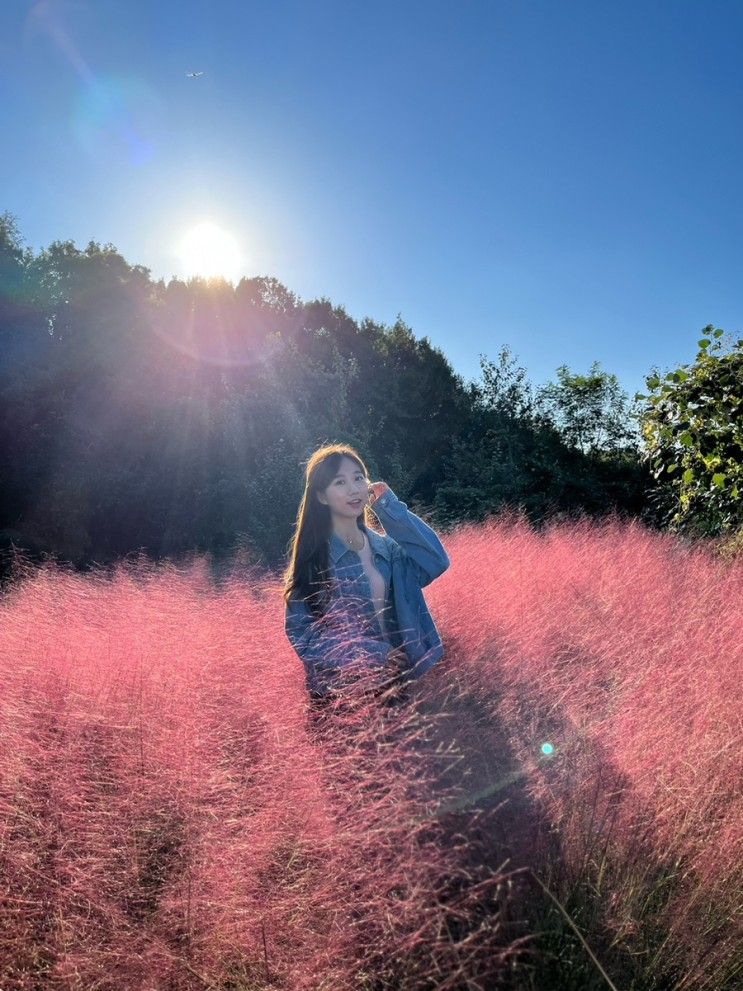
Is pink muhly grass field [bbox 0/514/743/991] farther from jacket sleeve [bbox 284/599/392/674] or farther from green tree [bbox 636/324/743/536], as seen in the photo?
green tree [bbox 636/324/743/536]

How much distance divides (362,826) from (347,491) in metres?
1.29

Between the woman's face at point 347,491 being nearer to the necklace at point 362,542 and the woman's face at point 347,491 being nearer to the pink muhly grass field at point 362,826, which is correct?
the necklace at point 362,542

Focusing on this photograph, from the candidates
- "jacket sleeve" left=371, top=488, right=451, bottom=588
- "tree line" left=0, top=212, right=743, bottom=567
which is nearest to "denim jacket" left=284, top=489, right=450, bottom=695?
"jacket sleeve" left=371, top=488, right=451, bottom=588

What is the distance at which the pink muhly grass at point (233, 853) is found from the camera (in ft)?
4.37

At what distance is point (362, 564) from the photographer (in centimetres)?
251

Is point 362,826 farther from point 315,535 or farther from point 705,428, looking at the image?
point 705,428

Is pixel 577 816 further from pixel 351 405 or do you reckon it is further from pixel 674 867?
pixel 351 405

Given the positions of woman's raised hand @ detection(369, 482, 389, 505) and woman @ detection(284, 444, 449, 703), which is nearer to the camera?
woman @ detection(284, 444, 449, 703)

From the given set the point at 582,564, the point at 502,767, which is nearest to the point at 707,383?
the point at 582,564

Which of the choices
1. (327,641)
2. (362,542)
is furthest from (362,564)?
(327,641)

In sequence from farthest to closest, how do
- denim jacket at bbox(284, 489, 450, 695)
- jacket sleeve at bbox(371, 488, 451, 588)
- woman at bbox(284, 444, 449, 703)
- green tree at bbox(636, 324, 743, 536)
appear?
green tree at bbox(636, 324, 743, 536), jacket sleeve at bbox(371, 488, 451, 588), woman at bbox(284, 444, 449, 703), denim jacket at bbox(284, 489, 450, 695)

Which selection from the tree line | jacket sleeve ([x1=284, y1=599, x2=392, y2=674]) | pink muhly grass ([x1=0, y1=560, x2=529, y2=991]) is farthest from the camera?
the tree line

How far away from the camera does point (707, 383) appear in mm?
4246

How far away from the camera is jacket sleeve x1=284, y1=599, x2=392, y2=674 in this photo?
81.5 inches
